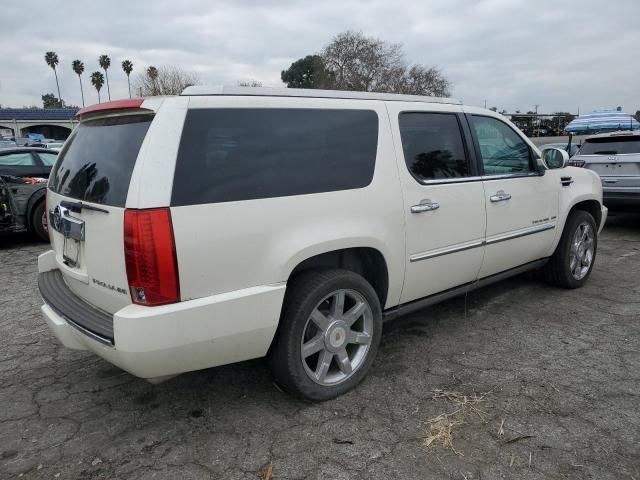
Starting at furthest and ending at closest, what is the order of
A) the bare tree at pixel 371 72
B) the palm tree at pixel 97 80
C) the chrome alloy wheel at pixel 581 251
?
the palm tree at pixel 97 80, the bare tree at pixel 371 72, the chrome alloy wheel at pixel 581 251

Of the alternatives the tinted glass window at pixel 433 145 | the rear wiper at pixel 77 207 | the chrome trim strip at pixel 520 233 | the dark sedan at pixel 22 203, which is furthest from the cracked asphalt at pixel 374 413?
the dark sedan at pixel 22 203

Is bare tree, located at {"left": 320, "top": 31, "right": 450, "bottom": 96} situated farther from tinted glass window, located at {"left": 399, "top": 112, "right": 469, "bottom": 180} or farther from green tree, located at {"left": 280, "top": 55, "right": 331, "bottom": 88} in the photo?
tinted glass window, located at {"left": 399, "top": 112, "right": 469, "bottom": 180}

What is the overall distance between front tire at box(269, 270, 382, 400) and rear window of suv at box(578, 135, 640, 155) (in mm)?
6391

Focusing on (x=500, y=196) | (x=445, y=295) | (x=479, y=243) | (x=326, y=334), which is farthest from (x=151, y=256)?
(x=500, y=196)

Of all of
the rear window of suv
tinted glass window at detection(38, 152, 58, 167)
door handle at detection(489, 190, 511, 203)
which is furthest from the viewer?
tinted glass window at detection(38, 152, 58, 167)

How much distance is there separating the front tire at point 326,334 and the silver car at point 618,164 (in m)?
6.15

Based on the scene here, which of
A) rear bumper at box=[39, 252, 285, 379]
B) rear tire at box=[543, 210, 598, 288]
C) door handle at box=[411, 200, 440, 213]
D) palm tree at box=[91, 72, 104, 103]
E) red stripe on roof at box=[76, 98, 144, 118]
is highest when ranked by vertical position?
palm tree at box=[91, 72, 104, 103]

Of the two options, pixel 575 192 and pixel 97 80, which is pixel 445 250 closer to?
pixel 575 192

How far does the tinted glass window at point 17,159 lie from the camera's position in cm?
803

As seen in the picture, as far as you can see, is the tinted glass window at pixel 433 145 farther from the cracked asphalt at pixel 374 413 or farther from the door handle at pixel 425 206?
the cracked asphalt at pixel 374 413

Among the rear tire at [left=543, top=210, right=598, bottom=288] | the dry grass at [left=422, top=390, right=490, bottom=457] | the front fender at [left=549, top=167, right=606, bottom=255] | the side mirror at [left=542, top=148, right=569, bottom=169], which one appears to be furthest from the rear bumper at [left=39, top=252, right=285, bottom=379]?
the rear tire at [left=543, top=210, right=598, bottom=288]

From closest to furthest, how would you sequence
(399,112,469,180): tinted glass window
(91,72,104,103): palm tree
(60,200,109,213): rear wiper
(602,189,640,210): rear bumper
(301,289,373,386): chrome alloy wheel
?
1. (60,200,109,213): rear wiper
2. (301,289,373,386): chrome alloy wheel
3. (399,112,469,180): tinted glass window
4. (602,189,640,210): rear bumper
5. (91,72,104,103): palm tree

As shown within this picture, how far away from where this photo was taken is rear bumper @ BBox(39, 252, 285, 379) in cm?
220

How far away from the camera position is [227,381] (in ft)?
10.4
